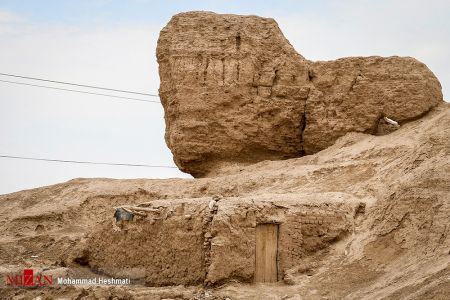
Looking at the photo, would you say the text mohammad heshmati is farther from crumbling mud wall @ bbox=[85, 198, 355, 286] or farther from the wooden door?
the wooden door

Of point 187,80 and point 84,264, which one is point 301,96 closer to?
point 187,80

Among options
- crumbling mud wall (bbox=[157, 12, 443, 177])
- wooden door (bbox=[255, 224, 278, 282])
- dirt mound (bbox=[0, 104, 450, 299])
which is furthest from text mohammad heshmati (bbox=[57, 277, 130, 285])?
crumbling mud wall (bbox=[157, 12, 443, 177])

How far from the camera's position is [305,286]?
1111 centimetres

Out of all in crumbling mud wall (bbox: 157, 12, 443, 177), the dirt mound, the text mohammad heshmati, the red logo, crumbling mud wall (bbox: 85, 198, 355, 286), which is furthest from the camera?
crumbling mud wall (bbox: 157, 12, 443, 177)

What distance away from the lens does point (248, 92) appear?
53.3ft

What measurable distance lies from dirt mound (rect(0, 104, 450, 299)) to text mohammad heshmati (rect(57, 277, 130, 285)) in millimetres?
161

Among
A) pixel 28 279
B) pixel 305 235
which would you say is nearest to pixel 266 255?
pixel 305 235

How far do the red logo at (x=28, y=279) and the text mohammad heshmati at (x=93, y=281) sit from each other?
21cm

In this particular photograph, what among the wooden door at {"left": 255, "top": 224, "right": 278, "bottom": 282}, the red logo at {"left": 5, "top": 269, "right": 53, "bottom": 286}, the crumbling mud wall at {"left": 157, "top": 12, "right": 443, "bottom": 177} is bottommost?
the red logo at {"left": 5, "top": 269, "right": 53, "bottom": 286}

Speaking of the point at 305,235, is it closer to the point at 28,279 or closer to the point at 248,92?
the point at 28,279

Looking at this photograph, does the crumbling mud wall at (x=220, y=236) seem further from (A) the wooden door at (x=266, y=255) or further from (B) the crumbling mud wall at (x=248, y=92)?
(B) the crumbling mud wall at (x=248, y=92)

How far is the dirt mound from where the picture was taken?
1078 centimetres

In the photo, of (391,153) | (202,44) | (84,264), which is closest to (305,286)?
(391,153)

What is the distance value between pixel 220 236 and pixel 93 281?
8.47 ft
